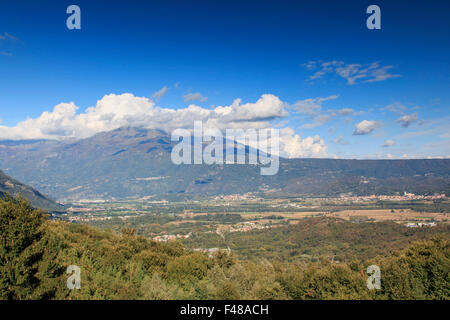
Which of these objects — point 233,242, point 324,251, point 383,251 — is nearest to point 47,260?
point 383,251

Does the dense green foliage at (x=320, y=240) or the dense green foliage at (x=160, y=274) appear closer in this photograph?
the dense green foliage at (x=160, y=274)

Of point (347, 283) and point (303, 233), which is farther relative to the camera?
point (303, 233)

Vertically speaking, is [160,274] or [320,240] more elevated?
[160,274]

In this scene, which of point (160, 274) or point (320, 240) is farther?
point (320, 240)

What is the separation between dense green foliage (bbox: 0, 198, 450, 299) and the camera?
61.0 ft

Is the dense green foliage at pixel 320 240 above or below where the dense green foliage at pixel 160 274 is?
below

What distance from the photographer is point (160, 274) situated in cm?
3312

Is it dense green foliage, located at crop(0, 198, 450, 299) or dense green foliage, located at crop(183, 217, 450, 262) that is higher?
dense green foliage, located at crop(0, 198, 450, 299)

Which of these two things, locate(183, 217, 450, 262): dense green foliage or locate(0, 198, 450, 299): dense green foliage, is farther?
locate(183, 217, 450, 262): dense green foliage

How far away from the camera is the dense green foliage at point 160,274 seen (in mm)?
18594
